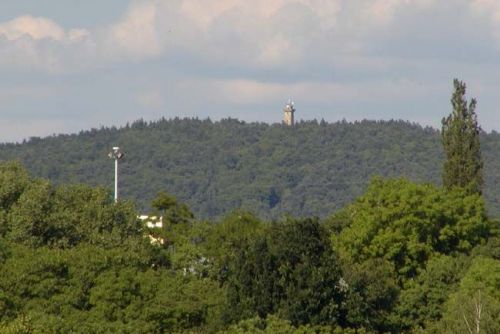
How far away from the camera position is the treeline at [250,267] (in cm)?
5647

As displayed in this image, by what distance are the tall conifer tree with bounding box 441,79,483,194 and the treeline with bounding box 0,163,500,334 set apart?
162 centimetres

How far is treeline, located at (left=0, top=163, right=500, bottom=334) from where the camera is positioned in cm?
5647

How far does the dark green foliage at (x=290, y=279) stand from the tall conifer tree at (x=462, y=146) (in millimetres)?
20391

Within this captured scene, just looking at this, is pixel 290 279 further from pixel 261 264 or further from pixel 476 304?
pixel 476 304

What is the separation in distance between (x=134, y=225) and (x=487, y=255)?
1713cm

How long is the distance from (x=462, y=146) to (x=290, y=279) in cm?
2314

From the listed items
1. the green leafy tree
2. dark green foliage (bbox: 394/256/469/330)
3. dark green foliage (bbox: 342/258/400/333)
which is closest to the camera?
the green leafy tree

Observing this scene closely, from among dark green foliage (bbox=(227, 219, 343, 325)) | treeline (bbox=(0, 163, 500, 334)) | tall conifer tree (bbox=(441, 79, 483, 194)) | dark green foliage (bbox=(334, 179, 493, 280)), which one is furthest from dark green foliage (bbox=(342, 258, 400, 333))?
tall conifer tree (bbox=(441, 79, 483, 194))

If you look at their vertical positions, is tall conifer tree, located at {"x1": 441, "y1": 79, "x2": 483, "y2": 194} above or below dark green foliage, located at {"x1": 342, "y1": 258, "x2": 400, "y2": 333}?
above

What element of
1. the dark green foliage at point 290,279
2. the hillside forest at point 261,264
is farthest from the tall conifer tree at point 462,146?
the dark green foliage at point 290,279

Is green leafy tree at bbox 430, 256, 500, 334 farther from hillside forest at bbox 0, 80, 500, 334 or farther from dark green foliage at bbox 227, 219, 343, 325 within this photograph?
dark green foliage at bbox 227, 219, 343, 325

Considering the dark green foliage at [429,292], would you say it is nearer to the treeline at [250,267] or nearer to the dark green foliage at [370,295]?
the treeline at [250,267]

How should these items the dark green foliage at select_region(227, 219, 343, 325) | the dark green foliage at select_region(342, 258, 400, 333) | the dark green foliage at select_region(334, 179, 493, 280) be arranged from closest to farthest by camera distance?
the dark green foliage at select_region(227, 219, 343, 325)
the dark green foliage at select_region(342, 258, 400, 333)
the dark green foliage at select_region(334, 179, 493, 280)

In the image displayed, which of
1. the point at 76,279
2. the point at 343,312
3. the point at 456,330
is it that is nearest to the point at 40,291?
the point at 76,279
